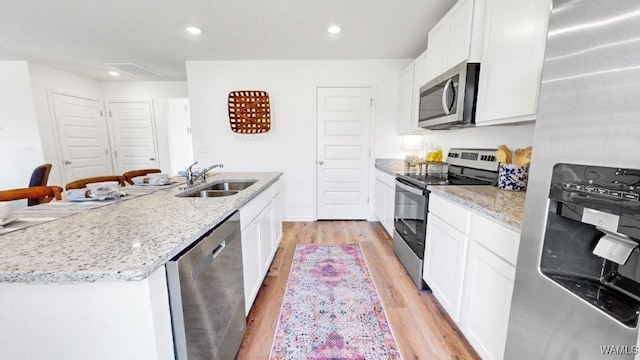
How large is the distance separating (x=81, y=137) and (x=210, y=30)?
12.2 feet

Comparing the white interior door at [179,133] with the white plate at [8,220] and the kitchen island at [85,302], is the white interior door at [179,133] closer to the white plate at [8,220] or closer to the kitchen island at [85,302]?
the white plate at [8,220]

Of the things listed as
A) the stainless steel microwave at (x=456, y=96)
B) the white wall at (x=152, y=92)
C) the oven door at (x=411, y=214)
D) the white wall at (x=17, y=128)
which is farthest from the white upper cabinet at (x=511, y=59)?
the white wall at (x=17, y=128)

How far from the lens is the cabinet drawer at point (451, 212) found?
144 cm

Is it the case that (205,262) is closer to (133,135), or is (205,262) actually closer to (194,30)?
(194,30)

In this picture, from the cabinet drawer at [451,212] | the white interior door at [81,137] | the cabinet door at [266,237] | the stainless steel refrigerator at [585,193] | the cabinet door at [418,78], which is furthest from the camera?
the white interior door at [81,137]

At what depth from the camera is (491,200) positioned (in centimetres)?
140

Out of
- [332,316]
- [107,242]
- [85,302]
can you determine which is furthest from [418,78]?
[85,302]

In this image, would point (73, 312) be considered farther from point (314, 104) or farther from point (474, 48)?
point (314, 104)

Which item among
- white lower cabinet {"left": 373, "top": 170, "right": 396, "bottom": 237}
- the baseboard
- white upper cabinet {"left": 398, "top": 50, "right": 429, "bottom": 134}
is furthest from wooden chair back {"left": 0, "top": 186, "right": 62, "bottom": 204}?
white upper cabinet {"left": 398, "top": 50, "right": 429, "bottom": 134}

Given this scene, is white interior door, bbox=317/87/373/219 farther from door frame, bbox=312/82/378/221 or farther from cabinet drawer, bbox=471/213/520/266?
cabinet drawer, bbox=471/213/520/266

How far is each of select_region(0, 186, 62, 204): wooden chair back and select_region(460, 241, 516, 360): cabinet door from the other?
2933 millimetres

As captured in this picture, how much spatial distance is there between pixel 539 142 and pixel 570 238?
1.05 feet

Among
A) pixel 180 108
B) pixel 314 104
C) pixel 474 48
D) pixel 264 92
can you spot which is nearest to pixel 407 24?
pixel 474 48

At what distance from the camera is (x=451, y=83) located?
187cm
